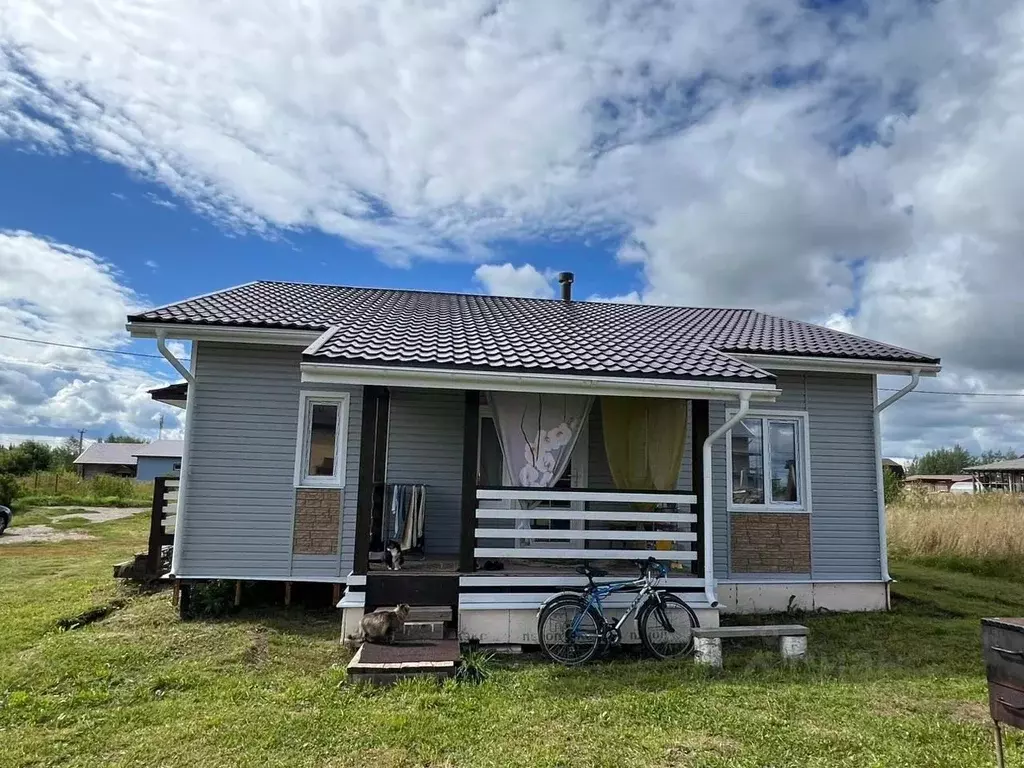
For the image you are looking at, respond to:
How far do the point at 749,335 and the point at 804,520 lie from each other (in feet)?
8.69

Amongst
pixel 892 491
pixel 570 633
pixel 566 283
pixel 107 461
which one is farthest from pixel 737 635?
pixel 107 461

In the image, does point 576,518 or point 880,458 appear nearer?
point 576,518

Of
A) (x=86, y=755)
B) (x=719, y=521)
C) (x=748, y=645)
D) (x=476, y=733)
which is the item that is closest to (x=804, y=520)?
(x=719, y=521)

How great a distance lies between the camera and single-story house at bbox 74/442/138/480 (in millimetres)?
51000

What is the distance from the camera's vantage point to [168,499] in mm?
8422

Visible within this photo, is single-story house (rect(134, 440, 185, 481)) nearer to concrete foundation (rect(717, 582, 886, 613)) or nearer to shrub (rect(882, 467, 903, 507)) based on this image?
shrub (rect(882, 467, 903, 507))

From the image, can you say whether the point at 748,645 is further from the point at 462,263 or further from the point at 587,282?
the point at 462,263

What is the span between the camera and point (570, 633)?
579 cm

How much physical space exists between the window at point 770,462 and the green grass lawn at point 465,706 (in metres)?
1.89

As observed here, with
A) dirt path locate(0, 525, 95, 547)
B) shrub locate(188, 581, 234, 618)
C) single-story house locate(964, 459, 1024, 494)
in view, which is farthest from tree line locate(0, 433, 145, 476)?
single-story house locate(964, 459, 1024, 494)

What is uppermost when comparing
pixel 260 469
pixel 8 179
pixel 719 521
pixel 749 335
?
pixel 8 179

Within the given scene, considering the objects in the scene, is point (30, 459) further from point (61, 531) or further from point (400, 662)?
point (400, 662)

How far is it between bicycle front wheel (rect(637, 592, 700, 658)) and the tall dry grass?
8.91 metres

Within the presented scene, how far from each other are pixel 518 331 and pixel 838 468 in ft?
15.7
